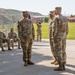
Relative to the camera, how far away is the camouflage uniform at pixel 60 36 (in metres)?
10.1

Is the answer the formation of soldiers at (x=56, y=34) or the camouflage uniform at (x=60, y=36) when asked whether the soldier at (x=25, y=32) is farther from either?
the camouflage uniform at (x=60, y=36)

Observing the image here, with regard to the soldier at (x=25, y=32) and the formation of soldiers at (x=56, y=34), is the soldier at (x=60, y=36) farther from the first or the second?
the soldier at (x=25, y=32)

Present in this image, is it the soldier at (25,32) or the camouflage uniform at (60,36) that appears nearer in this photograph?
the camouflage uniform at (60,36)

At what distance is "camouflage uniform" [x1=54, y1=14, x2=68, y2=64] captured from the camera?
10.1 m

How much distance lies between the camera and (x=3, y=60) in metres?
13.3

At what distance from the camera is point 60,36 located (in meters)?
10.3

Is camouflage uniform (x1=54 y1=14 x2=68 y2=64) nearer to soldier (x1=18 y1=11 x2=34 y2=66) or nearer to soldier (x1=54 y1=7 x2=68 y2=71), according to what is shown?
soldier (x1=54 y1=7 x2=68 y2=71)

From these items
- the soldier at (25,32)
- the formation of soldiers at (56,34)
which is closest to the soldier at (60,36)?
the formation of soldiers at (56,34)

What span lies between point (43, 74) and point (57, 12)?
6.75 ft

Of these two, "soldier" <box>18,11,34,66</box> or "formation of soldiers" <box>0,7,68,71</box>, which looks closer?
"formation of soldiers" <box>0,7,68,71</box>

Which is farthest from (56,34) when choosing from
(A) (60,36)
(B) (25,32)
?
(B) (25,32)

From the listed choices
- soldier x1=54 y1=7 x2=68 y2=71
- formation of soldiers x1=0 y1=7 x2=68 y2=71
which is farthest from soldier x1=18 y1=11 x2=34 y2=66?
soldier x1=54 y1=7 x2=68 y2=71

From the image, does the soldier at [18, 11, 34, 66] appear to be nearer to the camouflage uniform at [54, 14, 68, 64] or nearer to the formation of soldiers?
the formation of soldiers

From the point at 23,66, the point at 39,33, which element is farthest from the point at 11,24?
the point at 23,66
